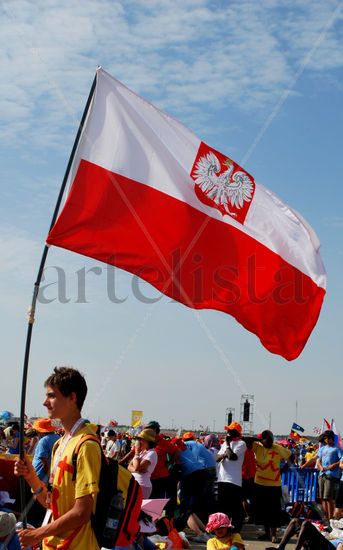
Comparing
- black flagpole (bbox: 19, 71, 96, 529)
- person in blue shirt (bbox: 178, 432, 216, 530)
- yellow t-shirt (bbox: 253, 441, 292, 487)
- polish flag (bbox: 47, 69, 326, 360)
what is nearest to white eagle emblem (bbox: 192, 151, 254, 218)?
polish flag (bbox: 47, 69, 326, 360)

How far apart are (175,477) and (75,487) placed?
788cm

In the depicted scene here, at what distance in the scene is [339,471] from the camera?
1387 cm

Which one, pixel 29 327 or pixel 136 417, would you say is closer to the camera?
pixel 29 327

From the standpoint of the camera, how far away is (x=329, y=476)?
542 inches

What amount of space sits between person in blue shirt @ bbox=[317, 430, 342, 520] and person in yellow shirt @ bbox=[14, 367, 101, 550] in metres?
10.2

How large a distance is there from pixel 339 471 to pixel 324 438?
2.14ft

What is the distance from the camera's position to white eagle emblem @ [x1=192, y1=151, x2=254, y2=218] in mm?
7258

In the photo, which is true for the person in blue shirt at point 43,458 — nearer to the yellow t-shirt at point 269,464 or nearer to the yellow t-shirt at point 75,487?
the yellow t-shirt at point 269,464

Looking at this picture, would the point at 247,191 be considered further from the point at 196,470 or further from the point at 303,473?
the point at 303,473

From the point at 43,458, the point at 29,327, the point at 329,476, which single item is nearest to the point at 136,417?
the point at 329,476

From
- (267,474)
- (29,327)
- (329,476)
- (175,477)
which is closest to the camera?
(29,327)

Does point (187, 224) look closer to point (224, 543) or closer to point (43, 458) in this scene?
point (43, 458)

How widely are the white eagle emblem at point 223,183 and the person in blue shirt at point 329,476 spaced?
7654 mm

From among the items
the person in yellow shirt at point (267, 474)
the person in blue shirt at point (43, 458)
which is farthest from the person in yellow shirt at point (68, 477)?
the person in yellow shirt at point (267, 474)
